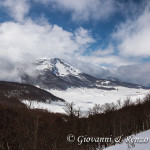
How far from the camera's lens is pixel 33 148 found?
12.7 m

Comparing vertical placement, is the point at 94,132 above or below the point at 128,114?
below

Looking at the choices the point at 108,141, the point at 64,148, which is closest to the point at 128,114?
the point at 108,141

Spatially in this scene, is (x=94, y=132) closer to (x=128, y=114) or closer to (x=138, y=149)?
(x=128, y=114)

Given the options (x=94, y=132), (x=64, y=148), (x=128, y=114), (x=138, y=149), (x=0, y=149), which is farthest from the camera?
(x=128, y=114)

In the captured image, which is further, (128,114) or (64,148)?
(128,114)

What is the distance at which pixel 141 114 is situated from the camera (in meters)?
46.4

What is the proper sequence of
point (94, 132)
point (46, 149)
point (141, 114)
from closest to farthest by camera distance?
1. point (46, 149)
2. point (94, 132)
3. point (141, 114)

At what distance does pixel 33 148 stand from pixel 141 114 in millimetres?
39212

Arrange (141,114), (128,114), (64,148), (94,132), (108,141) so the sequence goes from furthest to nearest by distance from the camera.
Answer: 1. (128,114)
2. (141,114)
3. (94,132)
4. (108,141)
5. (64,148)

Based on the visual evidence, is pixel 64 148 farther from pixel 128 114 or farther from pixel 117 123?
pixel 128 114

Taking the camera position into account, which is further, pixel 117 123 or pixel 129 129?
pixel 117 123

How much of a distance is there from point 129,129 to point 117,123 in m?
5.80

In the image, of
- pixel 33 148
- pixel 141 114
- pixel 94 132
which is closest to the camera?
pixel 33 148

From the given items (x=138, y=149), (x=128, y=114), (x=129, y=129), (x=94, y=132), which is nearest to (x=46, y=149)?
(x=138, y=149)
